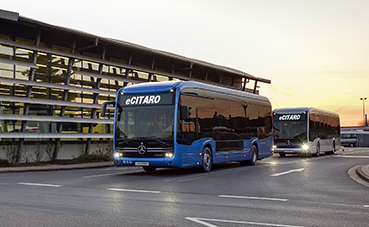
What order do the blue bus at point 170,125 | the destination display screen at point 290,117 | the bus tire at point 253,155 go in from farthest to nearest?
the destination display screen at point 290,117 < the bus tire at point 253,155 < the blue bus at point 170,125

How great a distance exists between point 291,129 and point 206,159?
604 inches

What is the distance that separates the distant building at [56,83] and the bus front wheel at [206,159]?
10.2 meters

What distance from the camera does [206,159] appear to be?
18.1 metres

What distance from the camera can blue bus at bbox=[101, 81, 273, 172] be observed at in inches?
640

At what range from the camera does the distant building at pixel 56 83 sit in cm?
2427

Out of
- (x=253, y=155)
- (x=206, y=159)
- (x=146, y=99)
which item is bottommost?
(x=206, y=159)

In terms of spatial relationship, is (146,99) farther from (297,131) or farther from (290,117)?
(290,117)

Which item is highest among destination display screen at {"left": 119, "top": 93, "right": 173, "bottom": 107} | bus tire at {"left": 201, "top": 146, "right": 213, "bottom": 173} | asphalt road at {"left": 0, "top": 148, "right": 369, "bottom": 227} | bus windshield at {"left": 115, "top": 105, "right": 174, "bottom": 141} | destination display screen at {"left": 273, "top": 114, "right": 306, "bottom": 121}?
destination display screen at {"left": 273, "top": 114, "right": 306, "bottom": 121}

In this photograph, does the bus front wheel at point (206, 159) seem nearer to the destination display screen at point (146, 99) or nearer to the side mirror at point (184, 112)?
the side mirror at point (184, 112)

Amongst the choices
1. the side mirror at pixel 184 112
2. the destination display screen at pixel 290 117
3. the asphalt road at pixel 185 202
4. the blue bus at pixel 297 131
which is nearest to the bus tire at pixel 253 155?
the side mirror at pixel 184 112

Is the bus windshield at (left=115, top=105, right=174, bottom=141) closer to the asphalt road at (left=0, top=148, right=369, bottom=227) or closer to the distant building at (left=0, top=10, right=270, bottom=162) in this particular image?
the asphalt road at (left=0, top=148, right=369, bottom=227)

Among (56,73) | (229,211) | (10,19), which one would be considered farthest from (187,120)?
(56,73)

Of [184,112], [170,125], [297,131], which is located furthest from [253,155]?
[297,131]

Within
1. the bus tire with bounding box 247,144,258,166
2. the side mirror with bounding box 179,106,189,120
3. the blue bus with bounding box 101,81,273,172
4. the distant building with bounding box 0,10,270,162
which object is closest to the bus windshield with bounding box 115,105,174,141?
the blue bus with bounding box 101,81,273,172
